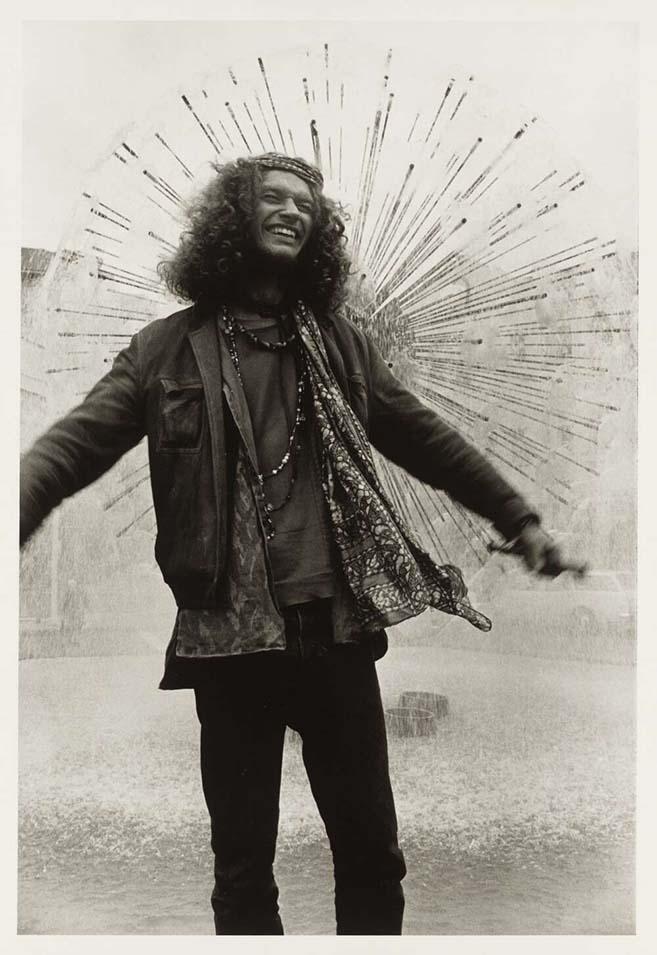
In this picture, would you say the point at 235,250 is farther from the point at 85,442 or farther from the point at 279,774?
the point at 279,774

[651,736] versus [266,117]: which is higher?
Answer: [266,117]

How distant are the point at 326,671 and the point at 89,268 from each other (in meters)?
1.02

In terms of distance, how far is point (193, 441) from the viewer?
7.54 ft

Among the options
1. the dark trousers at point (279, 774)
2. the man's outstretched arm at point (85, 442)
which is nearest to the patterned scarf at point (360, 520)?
the dark trousers at point (279, 774)

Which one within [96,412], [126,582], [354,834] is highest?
[96,412]

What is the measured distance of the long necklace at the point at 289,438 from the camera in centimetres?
227

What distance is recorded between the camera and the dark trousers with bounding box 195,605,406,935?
2.30 meters

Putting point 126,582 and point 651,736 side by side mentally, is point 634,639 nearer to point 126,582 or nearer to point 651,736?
point 651,736

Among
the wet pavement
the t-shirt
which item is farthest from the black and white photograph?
the t-shirt

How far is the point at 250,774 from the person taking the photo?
7.65ft

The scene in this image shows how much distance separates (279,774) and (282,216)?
1.17 metres

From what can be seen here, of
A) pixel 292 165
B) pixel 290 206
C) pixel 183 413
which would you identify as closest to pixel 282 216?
pixel 290 206

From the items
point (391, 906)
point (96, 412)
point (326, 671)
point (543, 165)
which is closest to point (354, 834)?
point (391, 906)

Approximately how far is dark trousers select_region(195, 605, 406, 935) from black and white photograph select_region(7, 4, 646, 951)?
0.08m
